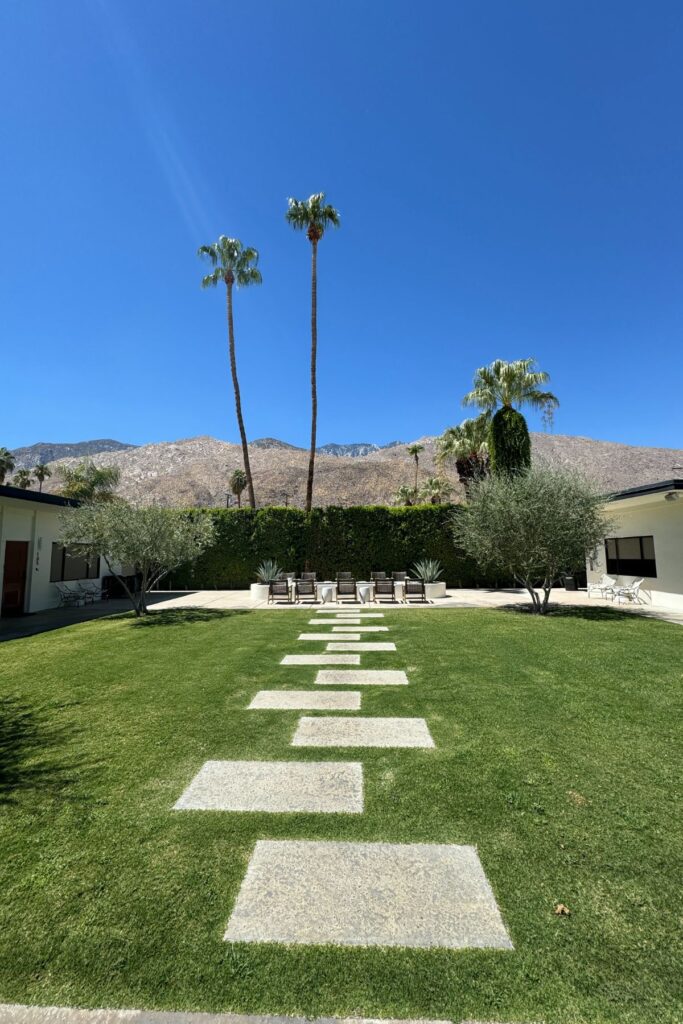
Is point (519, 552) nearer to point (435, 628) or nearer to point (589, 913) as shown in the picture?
point (435, 628)

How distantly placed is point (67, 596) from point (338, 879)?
16465 millimetres

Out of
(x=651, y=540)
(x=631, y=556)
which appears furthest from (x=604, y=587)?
(x=651, y=540)

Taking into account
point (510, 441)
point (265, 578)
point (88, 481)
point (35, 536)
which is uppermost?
point (88, 481)

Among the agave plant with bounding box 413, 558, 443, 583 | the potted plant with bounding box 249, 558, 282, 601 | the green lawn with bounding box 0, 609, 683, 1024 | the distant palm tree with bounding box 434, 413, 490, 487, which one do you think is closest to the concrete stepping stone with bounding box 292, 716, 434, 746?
the green lawn with bounding box 0, 609, 683, 1024

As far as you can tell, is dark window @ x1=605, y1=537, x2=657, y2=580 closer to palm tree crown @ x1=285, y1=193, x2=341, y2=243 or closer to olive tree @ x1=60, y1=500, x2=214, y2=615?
olive tree @ x1=60, y1=500, x2=214, y2=615

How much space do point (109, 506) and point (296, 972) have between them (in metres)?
12.0

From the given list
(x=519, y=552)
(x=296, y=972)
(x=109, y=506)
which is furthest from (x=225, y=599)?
(x=296, y=972)

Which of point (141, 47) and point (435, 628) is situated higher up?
point (141, 47)

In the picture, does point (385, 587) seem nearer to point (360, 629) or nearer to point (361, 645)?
point (360, 629)

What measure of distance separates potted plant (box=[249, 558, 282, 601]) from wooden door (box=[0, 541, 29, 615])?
752 cm

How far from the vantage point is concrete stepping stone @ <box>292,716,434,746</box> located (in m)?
4.29

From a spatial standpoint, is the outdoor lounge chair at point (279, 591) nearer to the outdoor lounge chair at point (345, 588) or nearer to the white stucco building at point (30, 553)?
the outdoor lounge chair at point (345, 588)

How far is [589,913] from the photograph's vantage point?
2211 mm

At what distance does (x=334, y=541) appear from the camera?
67.2ft
